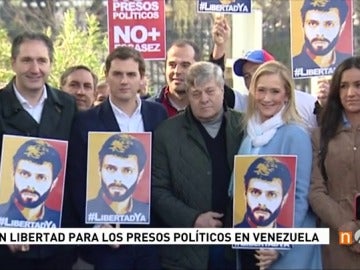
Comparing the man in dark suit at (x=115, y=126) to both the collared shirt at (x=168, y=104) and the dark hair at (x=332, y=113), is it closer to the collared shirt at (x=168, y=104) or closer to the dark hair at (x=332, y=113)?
the collared shirt at (x=168, y=104)

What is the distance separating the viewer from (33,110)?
5.31 m

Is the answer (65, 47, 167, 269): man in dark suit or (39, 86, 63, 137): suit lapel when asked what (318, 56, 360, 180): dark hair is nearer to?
(65, 47, 167, 269): man in dark suit

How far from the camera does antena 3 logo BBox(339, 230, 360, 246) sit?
5059 mm

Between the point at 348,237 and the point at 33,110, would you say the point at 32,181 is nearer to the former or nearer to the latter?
the point at 33,110

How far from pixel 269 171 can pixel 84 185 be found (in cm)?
108

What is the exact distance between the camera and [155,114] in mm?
5480

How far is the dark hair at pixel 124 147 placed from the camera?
5242 mm

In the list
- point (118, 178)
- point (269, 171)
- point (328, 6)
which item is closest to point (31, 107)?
point (118, 178)

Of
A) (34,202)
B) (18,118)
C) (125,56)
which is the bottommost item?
(34,202)

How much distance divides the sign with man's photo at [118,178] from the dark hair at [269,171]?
597mm

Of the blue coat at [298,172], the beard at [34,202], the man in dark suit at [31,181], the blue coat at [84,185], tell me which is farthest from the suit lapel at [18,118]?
the blue coat at [298,172]

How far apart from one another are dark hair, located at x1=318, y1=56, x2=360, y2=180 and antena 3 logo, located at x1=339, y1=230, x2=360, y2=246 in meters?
0.34

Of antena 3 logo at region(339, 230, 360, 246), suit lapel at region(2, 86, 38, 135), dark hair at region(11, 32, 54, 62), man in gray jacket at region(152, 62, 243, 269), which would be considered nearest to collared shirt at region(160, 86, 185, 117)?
man in gray jacket at region(152, 62, 243, 269)

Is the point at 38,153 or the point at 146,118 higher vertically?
the point at 146,118
